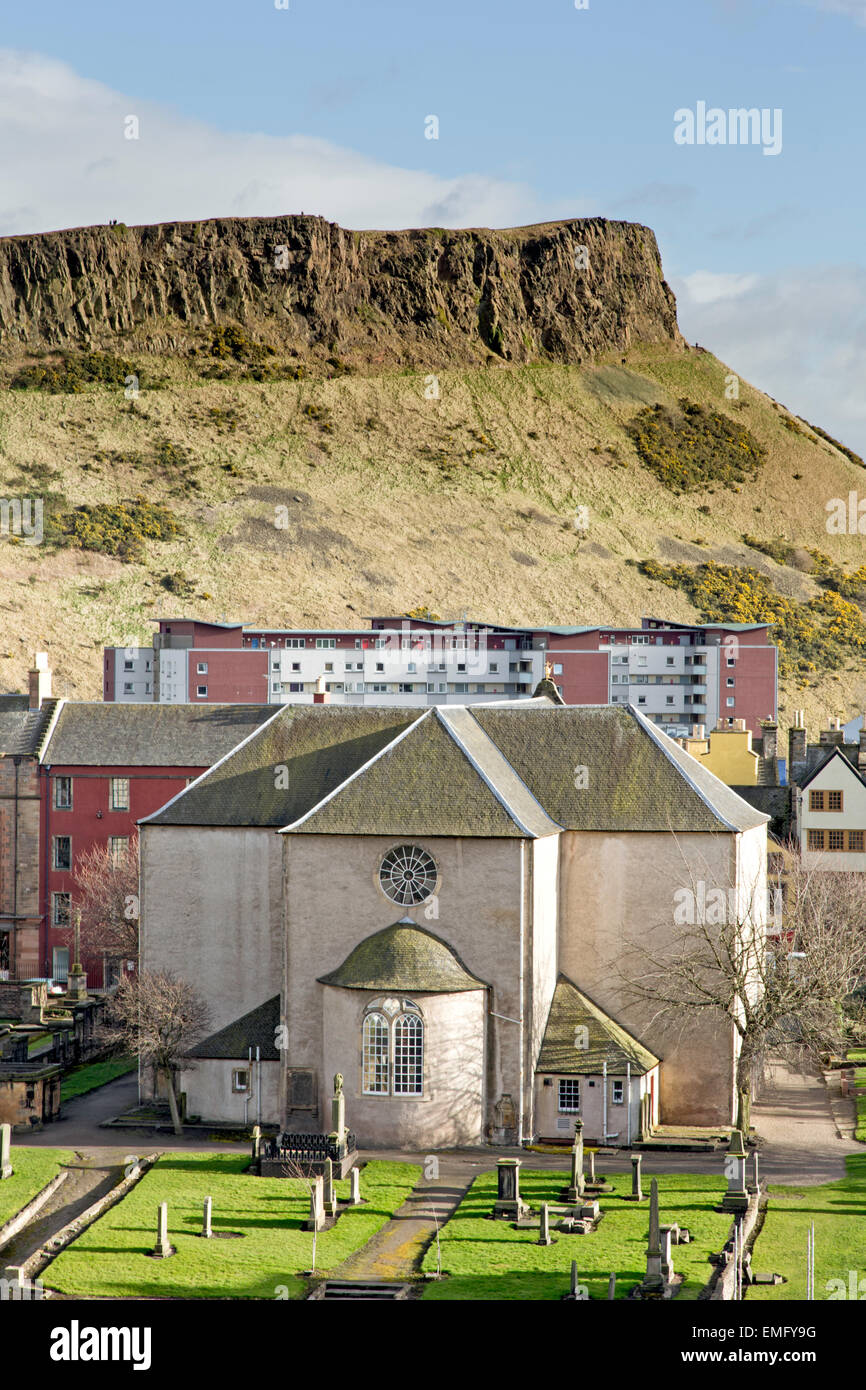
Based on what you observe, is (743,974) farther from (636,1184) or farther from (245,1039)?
(245,1039)

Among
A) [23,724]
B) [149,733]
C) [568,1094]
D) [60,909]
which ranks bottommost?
[568,1094]

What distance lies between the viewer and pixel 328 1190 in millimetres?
41062

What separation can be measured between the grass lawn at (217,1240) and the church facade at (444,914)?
410 cm

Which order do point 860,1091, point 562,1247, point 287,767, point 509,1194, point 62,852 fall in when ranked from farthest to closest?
point 62,852 < point 860,1091 < point 287,767 < point 509,1194 < point 562,1247

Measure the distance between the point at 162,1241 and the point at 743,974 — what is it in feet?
66.1

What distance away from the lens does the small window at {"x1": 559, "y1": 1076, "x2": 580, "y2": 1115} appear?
4831 cm

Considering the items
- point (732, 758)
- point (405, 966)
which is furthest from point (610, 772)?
point (732, 758)

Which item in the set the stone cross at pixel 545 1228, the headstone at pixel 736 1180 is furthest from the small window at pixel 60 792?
the stone cross at pixel 545 1228

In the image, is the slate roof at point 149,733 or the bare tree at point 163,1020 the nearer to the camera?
the bare tree at point 163,1020

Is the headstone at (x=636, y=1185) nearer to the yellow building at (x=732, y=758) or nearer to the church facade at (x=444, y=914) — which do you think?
the church facade at (x=444, y=914)

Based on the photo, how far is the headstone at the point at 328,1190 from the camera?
39.8 m

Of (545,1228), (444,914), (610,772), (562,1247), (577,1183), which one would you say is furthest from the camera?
(610,772)
